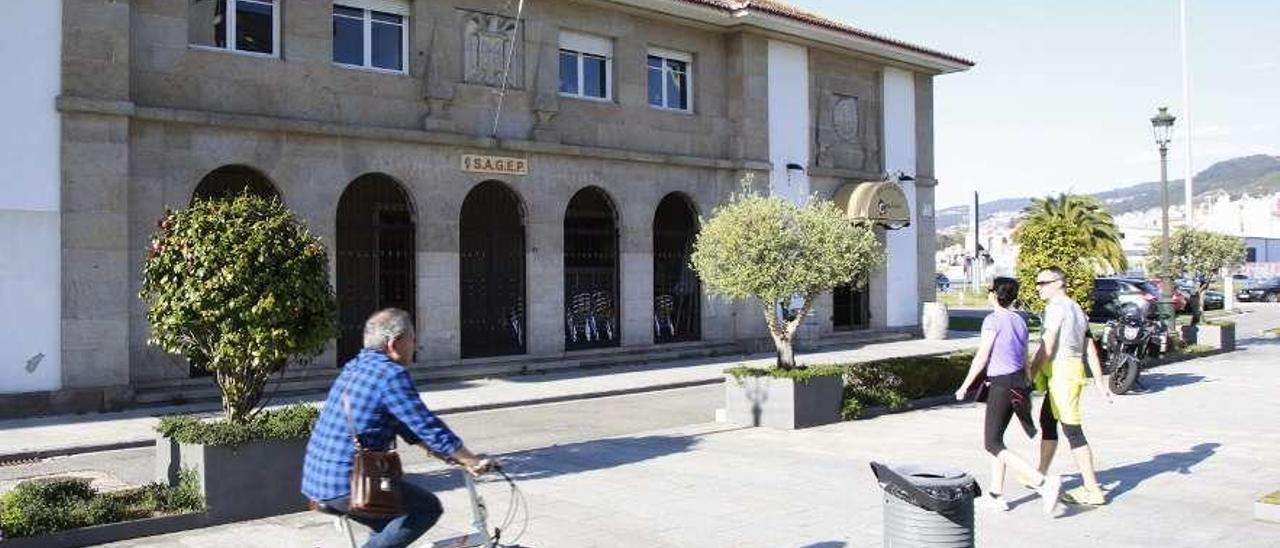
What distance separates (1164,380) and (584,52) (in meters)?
13.2

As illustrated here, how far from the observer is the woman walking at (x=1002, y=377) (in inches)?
331

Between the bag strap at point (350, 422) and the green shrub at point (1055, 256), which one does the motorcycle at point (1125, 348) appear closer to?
the green shrub at point (1055, 256)

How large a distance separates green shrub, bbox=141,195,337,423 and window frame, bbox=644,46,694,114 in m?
15.7

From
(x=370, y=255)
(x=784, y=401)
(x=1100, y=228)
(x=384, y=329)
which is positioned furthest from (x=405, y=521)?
(x=1100, y=228)

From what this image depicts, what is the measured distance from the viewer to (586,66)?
23.0m


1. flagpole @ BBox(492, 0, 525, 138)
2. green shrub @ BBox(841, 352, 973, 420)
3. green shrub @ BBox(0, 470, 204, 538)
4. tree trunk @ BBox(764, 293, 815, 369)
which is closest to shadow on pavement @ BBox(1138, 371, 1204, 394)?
green shrub @ BBox(841, 352, 973, 420)

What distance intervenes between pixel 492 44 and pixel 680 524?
14619mm

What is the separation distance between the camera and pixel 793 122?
26.8m

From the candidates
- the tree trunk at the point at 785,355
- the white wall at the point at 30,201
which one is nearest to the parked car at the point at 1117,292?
the tree trunk at the point at 785,355

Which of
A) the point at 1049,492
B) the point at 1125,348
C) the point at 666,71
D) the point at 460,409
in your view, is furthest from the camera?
the point at 666,71

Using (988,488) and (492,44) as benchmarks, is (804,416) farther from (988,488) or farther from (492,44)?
(492,44)

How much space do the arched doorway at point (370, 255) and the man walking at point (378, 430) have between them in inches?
585

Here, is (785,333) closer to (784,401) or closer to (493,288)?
(784,401)

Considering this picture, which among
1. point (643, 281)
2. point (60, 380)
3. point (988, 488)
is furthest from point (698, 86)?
point (988, 488)
